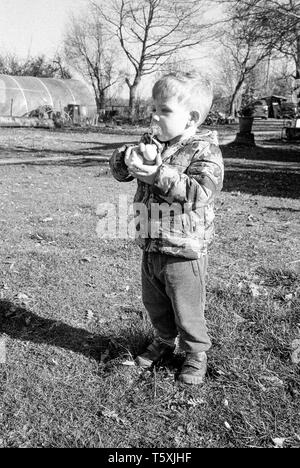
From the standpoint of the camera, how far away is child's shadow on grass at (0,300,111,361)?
2871 mm

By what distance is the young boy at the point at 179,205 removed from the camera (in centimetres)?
206

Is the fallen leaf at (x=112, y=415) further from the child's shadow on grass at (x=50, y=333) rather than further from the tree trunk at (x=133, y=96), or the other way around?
the tree trunk at (x=133, y=96)

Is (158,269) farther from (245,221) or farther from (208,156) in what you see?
(245,221)

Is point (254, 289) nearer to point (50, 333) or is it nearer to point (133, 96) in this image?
point (50, 333)

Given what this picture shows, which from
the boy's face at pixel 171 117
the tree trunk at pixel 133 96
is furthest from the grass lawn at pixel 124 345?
the tree trunk at pixel 133 96

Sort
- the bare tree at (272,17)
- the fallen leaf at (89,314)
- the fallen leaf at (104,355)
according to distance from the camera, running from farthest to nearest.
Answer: the bare tree at (272,17) < the fallen leaf at (89,314) < the fallen leaf at (104,355)

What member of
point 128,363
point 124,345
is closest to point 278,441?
point 128,363

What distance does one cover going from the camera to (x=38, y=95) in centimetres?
3041

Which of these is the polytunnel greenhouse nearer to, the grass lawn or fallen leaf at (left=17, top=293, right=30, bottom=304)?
the grass lawn

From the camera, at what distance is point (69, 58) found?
4809 centimetres

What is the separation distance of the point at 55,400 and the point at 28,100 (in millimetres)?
29710

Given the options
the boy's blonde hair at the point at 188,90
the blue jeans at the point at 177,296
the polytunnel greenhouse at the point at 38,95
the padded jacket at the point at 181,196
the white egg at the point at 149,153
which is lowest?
the blue jeans at the point at 177,296

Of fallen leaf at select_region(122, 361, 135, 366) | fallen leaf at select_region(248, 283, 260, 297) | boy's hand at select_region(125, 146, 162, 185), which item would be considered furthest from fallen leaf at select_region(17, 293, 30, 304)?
boy's hand at select_region(125, 146, 162, 185)

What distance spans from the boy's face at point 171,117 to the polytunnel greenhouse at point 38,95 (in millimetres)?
27526
